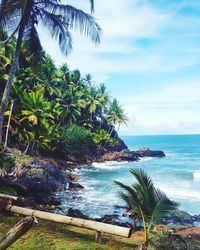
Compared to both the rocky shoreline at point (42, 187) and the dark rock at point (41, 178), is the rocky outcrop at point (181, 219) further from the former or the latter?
the dark rock at point (41, 178)

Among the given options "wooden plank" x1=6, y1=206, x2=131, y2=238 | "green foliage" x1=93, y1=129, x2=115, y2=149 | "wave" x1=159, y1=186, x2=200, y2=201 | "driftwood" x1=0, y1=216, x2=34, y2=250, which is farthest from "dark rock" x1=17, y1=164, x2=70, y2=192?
"green foliage" x1=93, y1=129, x2=115, y2=149

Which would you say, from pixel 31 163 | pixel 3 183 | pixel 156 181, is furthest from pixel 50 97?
pixel 3 183

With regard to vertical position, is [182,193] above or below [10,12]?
below

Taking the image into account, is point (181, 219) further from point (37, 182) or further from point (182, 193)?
point (37, 182)

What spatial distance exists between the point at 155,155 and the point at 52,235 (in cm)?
6779

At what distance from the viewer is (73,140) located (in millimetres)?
44938

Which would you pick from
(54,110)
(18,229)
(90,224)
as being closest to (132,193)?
(90,224)

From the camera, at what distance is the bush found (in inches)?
1758

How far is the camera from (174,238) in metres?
8.15

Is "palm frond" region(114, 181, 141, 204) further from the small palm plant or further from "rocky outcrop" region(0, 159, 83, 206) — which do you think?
"rocky outcrop" region(0, 159, 83, 206)

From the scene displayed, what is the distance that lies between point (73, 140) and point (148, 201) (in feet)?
122

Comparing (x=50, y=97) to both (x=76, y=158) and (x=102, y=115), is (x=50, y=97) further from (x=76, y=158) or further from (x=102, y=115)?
(x=102, y=115)

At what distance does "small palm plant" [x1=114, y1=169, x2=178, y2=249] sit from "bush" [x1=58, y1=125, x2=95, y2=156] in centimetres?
3629

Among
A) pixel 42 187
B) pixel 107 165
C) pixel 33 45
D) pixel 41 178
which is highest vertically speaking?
pixel 33 45
